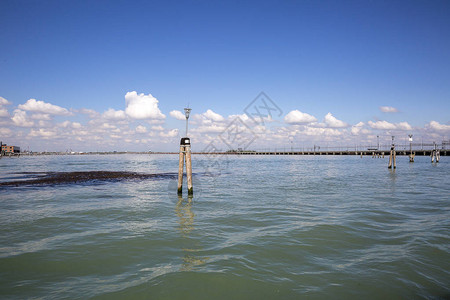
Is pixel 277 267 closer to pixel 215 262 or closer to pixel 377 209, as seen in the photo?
pixel 215 262

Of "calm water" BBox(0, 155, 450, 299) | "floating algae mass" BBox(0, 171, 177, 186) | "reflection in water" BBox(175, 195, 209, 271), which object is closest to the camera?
"calm water" BBox(0, 155, 450, 299)

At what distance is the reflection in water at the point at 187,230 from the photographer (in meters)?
6.87

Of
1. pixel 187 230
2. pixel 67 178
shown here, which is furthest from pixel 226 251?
pixel 67 178

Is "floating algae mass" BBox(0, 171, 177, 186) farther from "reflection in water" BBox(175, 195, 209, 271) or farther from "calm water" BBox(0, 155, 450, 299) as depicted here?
"reflection in water" BBox(175, 195, 209, 271)

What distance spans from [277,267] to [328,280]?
123cm

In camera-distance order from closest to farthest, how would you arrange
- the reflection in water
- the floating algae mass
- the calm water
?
the calm water
the reflection in water
the floating algae mass

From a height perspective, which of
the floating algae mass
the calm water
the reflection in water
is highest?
the floating algae mass

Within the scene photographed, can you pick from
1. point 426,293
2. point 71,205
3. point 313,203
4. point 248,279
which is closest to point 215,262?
point 248,279

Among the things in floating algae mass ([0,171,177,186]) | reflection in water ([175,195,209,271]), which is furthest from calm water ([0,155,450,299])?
floating algae mass ([0,171,177,186])

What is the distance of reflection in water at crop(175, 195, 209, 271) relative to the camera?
6.87 meters

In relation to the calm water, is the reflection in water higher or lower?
lower

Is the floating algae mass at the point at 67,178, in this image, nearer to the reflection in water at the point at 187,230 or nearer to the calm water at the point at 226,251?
the calm water at the point at 226,251

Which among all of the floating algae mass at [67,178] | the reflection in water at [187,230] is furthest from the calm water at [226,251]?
the floating algae mass at [67,178]

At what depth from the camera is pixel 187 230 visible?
982 centimetres
